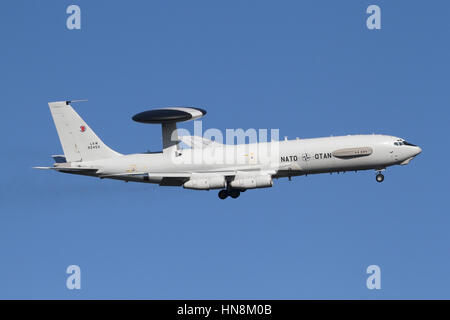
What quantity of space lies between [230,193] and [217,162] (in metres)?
3.71

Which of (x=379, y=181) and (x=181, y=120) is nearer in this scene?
(x=181, y=120)

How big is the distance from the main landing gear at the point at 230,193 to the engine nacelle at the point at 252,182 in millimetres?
1806

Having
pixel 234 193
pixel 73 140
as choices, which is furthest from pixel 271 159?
pixel 73 140

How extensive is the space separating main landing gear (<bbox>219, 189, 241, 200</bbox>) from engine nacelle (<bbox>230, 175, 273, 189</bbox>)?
1806 mm

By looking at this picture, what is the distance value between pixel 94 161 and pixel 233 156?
49.2ft

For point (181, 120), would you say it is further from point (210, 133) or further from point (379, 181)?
point (379, 181)

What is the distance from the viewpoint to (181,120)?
69.1 metres

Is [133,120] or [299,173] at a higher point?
[133,120]

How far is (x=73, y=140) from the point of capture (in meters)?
72.8

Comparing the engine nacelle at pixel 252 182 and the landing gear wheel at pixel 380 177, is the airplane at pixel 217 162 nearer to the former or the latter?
the engine nacelle at pixel 252 182

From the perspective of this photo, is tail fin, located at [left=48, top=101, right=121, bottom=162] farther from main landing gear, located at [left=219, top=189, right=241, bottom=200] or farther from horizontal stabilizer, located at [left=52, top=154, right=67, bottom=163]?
main landing gear, located at [left=219, top=189, right=241, bottom=200]

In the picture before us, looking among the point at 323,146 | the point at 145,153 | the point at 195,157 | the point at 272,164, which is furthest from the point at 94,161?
the point at 323,146

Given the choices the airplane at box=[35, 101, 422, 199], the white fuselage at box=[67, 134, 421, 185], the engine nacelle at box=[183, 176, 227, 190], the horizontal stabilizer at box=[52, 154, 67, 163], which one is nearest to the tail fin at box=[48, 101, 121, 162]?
the airplane at box=[35, 101, 422, 199]

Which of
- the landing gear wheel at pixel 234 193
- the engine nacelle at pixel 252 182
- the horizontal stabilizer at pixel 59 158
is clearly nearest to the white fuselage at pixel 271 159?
the engine nacelle at pixel 252 182
